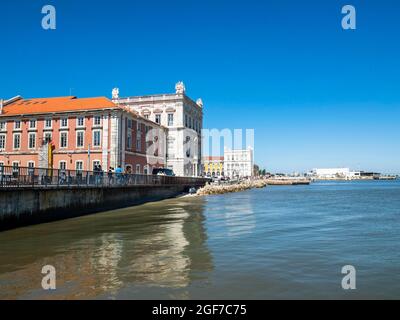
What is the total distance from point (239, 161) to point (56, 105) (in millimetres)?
142764

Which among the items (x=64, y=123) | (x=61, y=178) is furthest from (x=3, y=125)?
(x=61, y=178)

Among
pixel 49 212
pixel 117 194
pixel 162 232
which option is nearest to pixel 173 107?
pixel 117 194

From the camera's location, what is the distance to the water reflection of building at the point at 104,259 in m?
9.49

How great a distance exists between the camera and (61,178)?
2608cm

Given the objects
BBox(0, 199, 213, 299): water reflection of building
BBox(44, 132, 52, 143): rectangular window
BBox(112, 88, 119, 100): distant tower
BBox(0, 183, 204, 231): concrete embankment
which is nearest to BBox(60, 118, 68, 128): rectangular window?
BBox(44, 132, 52, 143): rectangular window

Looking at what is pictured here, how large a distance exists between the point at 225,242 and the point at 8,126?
46.0 m

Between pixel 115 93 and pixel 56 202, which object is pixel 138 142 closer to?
pixel 115 93

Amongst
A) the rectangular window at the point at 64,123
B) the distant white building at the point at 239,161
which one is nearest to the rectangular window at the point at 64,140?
the rectangular window at the point at 64,123

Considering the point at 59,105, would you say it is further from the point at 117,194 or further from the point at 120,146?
the point at 117,194

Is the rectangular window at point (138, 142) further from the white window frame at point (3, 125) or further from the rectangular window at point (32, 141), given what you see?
the white window frame at point (3, 125)

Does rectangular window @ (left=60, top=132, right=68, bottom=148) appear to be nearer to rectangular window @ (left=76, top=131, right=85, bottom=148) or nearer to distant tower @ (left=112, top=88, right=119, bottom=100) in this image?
rectangular window @ (left=76, top=131, right=85, bottom=148)

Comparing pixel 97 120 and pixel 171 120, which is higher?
pixel 171 120

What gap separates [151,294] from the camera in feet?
28.8

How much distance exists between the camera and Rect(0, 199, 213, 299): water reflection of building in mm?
9492
